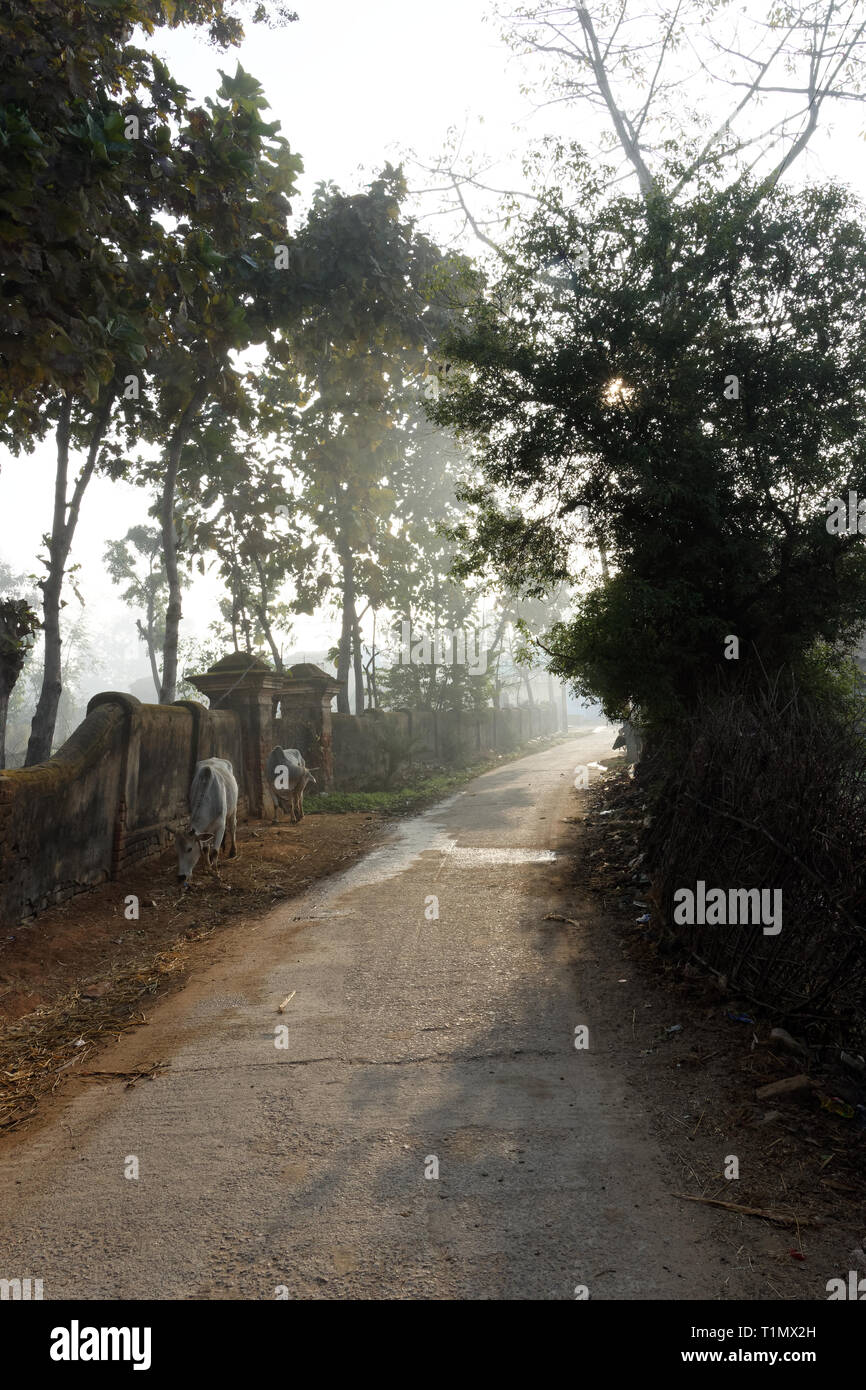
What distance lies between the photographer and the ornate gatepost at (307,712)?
695 inches

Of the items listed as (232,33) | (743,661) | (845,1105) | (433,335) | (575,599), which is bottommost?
(845,1105)

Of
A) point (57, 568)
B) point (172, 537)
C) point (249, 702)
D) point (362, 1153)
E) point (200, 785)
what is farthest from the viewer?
point (249, 702)

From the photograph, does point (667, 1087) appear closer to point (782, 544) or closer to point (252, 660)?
point (782, 544)

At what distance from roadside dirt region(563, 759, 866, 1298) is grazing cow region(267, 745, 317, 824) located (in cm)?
799

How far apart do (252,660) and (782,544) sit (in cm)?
856

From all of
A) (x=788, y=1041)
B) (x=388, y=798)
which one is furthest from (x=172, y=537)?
(x=788, y=1041)

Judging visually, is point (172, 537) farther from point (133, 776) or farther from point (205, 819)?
point (205, 819)

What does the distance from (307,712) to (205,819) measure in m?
8.14

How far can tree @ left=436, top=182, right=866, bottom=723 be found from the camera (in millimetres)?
9453

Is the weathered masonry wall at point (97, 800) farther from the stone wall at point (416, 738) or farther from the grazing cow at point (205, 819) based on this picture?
the stone wall at point (416, 738)

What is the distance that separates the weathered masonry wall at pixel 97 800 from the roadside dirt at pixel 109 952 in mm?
261

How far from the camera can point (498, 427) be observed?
1091 centimetres

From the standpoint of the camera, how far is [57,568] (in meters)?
11.7

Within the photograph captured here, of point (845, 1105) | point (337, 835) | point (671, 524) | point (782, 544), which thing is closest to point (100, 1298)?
point (845, 1105)
